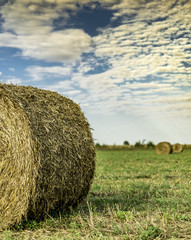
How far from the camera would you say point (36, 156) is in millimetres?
6633

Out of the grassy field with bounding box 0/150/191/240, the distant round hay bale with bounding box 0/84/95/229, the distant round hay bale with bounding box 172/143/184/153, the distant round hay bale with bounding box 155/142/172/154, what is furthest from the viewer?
the distant round hay bale with bounding box 172/143/184/153

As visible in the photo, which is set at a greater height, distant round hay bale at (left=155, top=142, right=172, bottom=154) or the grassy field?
distant round hay bale at (left=155, top=142, right=172, bottom=154)

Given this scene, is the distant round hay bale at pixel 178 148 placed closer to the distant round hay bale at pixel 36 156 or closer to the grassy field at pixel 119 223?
the grassy field at pixel 119 223

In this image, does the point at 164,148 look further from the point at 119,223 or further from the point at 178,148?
the point at 119,223

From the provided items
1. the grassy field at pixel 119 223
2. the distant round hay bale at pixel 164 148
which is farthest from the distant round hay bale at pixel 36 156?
the distant round hay bale at pixel 164 148

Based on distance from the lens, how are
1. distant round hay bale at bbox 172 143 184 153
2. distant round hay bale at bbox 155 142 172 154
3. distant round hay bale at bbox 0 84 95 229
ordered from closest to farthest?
distant round hay bale at bbox 0 84 95 229 < distant round hay bale at bbox 155 142 172 154 < distant round hay bale at bbox 172 143 184 153

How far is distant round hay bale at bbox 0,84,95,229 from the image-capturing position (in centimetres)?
665

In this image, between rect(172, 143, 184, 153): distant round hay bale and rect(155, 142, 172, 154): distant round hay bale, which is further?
rect(172, 143, 184, 153): distant round hay bale

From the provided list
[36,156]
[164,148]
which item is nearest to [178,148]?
[164,148]

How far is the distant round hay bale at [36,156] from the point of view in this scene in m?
6.65

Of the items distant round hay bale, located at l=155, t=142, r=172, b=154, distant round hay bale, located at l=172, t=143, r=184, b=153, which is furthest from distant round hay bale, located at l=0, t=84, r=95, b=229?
distant round hay bale, located at l=172, t=143, r=184, b=153

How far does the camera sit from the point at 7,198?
687 cm

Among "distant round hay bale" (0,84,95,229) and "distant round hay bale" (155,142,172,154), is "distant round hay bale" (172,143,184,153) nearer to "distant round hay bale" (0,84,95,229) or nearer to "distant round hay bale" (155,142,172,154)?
"distant round hay bale" (155,142,172,154)

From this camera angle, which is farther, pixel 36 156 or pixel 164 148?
pixel 164 148
